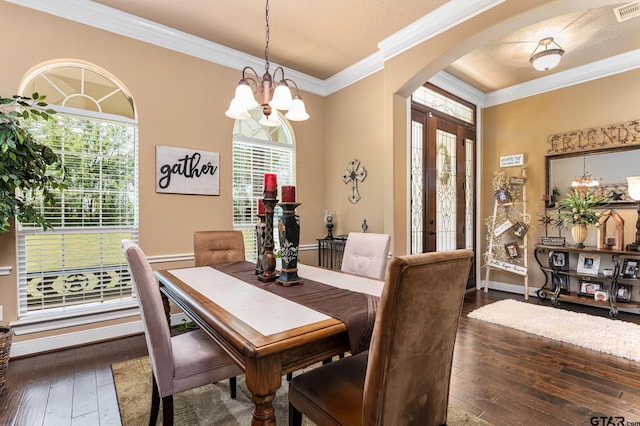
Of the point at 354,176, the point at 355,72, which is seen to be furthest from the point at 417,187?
the point at 355,72

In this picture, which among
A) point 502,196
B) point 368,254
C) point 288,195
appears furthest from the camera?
point 502,196

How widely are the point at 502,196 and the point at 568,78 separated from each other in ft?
5.67

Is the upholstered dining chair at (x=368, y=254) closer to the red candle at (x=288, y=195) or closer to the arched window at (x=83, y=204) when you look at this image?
Answer: the red candle at (x=288, y=195)

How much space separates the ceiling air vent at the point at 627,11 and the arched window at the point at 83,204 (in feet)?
15.0

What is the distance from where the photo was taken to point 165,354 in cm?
135

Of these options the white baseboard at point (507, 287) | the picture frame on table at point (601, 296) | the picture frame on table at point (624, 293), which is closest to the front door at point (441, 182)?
the white baseboard at point (507, 287)

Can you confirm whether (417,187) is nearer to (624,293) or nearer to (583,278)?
(583,278)

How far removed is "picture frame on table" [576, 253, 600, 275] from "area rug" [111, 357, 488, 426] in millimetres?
3225

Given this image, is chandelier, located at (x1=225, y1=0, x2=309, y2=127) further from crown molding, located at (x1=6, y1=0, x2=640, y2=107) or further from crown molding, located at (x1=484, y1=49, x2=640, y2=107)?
crown molding, located at (x1=484, y1=49, x2=640, y2=107)

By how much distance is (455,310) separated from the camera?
1140mm

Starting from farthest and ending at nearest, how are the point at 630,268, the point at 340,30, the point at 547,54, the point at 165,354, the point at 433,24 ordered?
the point at 630,268 < the point at 547,54 < the point at 340,30 < the point at 433,24 < the point at 165,354

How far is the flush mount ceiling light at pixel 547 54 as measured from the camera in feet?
10.5

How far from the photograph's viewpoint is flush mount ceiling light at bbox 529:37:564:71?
3.21 meters

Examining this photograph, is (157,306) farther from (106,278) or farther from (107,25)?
(107,25)
